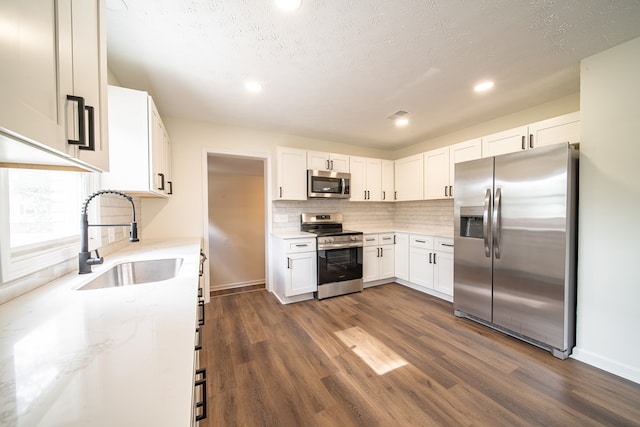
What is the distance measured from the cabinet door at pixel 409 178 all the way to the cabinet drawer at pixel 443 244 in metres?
0.83

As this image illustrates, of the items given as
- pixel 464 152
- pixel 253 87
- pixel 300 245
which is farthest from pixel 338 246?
pixel 253 87

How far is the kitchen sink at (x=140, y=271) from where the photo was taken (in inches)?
61.5

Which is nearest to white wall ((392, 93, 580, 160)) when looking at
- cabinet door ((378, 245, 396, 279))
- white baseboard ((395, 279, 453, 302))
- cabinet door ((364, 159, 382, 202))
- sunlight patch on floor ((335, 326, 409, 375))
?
cabinet door ((364, 159, 382, 202))

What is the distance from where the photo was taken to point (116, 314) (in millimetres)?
862

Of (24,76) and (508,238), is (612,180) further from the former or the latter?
(24,76)

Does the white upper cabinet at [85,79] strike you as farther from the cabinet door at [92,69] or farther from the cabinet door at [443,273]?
the cabinet door at [443,273]

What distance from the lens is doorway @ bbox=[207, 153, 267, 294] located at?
5.03m

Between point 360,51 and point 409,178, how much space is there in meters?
2.60

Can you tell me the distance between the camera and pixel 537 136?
2428 millimetres

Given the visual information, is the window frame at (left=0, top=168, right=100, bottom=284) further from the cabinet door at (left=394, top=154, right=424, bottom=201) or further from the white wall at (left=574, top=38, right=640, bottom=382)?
the cabinet door at (left=394, top=154, right=424, bottom=201)

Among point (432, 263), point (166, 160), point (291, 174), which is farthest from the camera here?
point (291, 174)

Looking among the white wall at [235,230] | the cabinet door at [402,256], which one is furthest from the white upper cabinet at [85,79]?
the white wall at [235,230]

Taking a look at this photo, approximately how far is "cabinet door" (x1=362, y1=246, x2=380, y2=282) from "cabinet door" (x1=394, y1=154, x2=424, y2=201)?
1085 mm

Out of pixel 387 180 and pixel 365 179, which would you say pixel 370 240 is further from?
pixel 387 180
